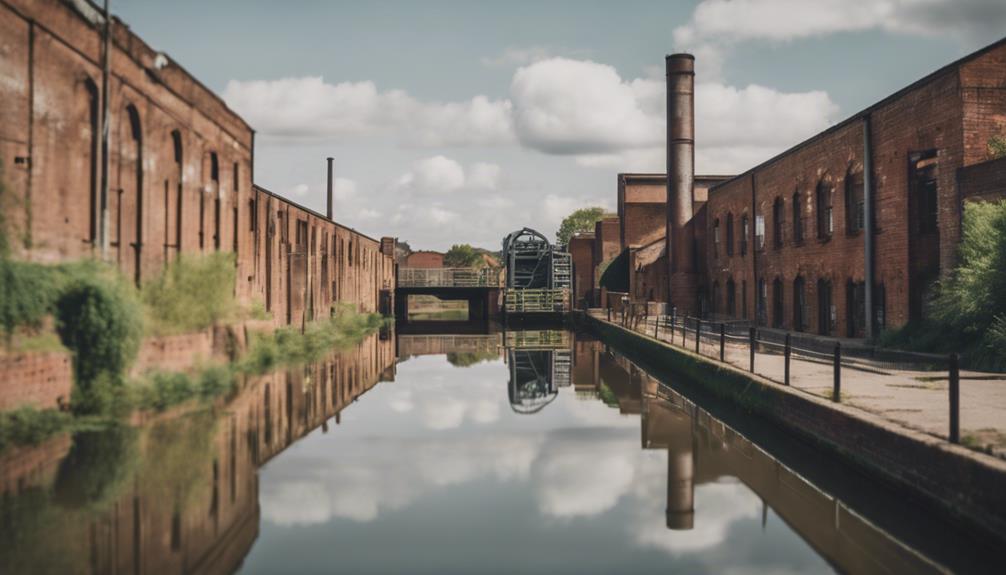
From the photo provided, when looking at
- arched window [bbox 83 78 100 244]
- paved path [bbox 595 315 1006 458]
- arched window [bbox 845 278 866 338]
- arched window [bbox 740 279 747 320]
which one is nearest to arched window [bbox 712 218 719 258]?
arched window [bbox 740 279 747 320]

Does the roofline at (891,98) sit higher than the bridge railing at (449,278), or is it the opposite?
the roofline at (891,98)

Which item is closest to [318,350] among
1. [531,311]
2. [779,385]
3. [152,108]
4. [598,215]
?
[152,108]

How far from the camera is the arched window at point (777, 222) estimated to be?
26.5 m

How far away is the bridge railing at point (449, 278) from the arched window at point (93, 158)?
30.9 metres

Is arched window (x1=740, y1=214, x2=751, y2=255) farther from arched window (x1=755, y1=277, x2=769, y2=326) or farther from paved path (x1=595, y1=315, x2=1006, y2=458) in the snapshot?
paved path (x1=595, y1=315, x2=1006, y2=458)

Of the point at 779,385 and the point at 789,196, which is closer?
the point at 779,385

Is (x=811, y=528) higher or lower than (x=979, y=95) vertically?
lower

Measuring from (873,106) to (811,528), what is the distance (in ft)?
50.3

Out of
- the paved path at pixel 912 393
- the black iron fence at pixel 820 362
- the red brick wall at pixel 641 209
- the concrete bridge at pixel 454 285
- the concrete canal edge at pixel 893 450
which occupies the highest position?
the red brick wall at pixel 641 209

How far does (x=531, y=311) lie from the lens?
4059 centimetres

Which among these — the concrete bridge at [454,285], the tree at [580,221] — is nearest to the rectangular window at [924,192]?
the concrete bridge at [454,285]

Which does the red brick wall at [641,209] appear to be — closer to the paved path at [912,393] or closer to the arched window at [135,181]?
the paved path at [912,393]

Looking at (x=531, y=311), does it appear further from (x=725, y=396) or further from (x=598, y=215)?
(x=598, y=215)

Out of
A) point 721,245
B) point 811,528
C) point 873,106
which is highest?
point 873,106
